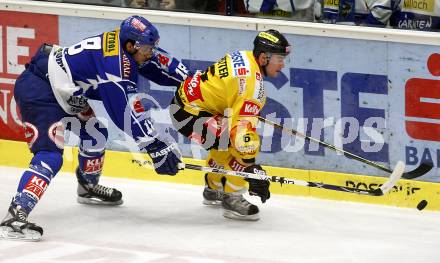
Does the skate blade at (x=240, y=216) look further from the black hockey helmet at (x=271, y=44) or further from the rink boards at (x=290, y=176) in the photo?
the black hockey helmet at (x=271, y=44)

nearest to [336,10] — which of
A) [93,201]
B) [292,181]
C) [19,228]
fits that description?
[292,181]

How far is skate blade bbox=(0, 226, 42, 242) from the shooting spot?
21.0 feet

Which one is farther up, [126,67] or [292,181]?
[126,67]

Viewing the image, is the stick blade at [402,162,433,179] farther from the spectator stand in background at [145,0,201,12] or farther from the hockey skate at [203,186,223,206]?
the spectator stand in background at [145,0,201,12]

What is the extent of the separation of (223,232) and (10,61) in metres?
2.49

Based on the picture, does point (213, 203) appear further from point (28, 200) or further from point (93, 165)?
point (28, 200)

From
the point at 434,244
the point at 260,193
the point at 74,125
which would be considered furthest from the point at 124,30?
the point at 434,244

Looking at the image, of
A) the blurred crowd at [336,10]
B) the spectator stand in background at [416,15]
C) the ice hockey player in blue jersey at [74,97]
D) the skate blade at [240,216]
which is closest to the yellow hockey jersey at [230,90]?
the ice hockey player in blue jersey at [74,97]

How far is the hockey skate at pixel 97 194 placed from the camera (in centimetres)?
Result: 739

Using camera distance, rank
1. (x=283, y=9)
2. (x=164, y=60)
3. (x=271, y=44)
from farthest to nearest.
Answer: (x=283, y=9), (x=164, y=60), (x=271, y=44)

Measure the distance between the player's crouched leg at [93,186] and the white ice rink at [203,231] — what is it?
71 millimetres

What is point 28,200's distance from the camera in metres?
6.46

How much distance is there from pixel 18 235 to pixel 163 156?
97 centimetres

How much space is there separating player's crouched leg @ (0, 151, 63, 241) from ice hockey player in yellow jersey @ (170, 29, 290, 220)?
100 cm
